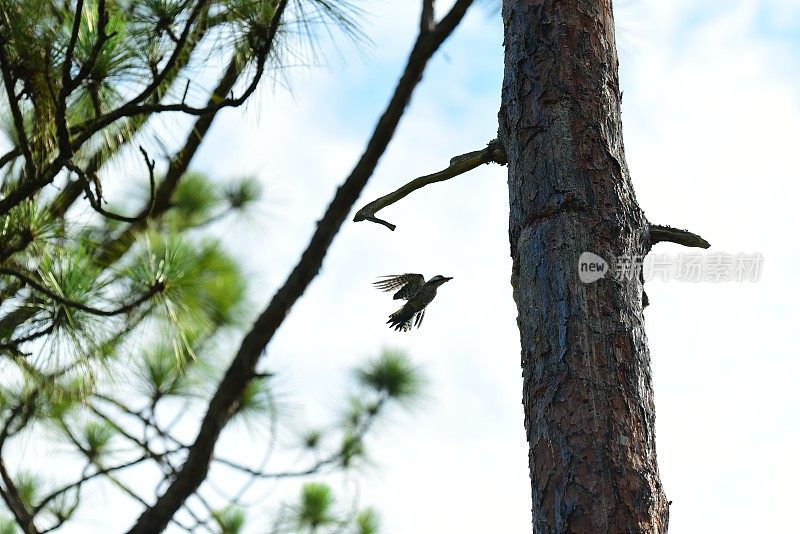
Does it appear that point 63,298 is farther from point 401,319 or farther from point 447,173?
point 447,173

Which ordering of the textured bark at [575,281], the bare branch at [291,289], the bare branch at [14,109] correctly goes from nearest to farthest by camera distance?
the textured bark at [575,281], the bare branch at [14,109], the bare branch at [291,289]

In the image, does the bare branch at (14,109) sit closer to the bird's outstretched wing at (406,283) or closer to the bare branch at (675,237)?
the bird's outstretched wing at (406,283)

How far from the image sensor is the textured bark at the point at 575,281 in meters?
1.06

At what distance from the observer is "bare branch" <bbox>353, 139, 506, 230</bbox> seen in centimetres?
140

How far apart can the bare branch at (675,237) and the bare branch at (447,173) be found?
0.79ft

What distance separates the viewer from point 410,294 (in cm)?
158

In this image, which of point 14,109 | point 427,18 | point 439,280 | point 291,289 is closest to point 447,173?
point 439,280

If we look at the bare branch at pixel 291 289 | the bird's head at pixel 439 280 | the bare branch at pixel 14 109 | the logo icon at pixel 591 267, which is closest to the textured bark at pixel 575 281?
the logo icon at pixel 591 267

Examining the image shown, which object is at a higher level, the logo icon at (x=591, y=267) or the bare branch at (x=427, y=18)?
the bare branch at (x=427, y=18)

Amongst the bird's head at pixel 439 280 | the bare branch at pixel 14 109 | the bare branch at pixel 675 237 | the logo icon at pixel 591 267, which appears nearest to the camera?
the logo icon at pixel 591 267

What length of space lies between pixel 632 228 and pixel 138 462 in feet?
6.81

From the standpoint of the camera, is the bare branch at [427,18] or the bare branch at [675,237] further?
the bare branch at [427,18]

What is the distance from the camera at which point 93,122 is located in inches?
79.4

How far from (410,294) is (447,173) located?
0.25m
